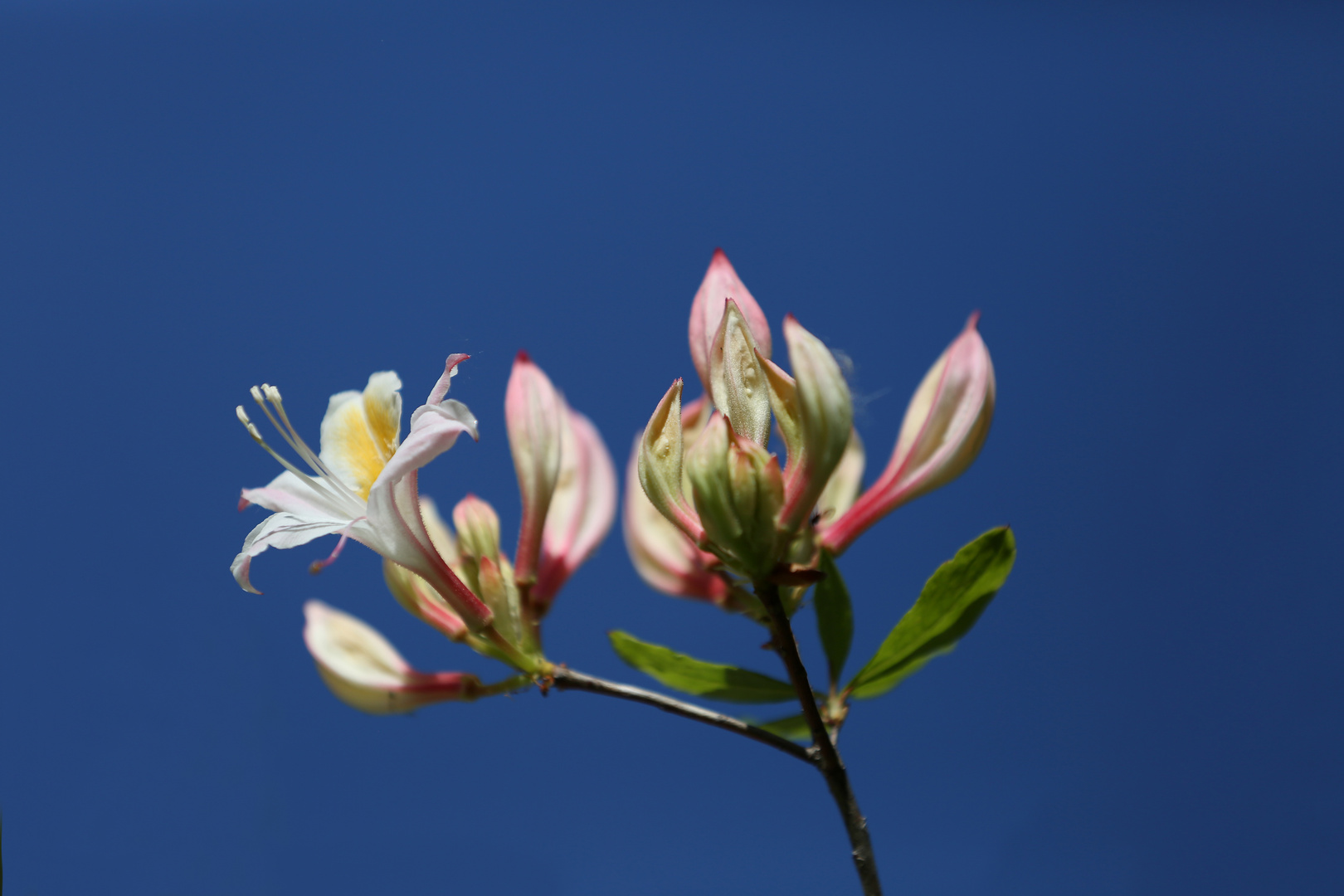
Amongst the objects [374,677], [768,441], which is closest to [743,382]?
[768,441]

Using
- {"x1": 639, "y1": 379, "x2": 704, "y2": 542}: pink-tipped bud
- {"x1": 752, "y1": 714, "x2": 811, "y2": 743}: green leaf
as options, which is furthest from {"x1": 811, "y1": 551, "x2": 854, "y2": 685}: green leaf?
{"x1": 639, "y1": 379, "x2": 704, "y2": 542}: pink-tipped bud

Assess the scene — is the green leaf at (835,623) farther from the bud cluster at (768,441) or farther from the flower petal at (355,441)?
the flower petal at (355,441)

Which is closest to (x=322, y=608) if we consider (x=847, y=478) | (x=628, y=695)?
(x=628, y=695)

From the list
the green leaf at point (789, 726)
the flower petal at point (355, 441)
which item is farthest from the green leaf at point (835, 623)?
the flower petal at point (355, 441)

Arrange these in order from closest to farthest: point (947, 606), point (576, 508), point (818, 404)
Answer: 1. point (818, 404)
2. point (947, 606)
3. point (576, 508)

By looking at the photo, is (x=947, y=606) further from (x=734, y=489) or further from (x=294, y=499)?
(x=294, y=499)

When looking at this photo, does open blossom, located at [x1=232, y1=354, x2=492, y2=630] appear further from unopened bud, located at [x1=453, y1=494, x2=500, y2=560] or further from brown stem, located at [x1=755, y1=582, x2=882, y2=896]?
brown stem, located at [x1=755, y1=582, x2=882, y2=896]
